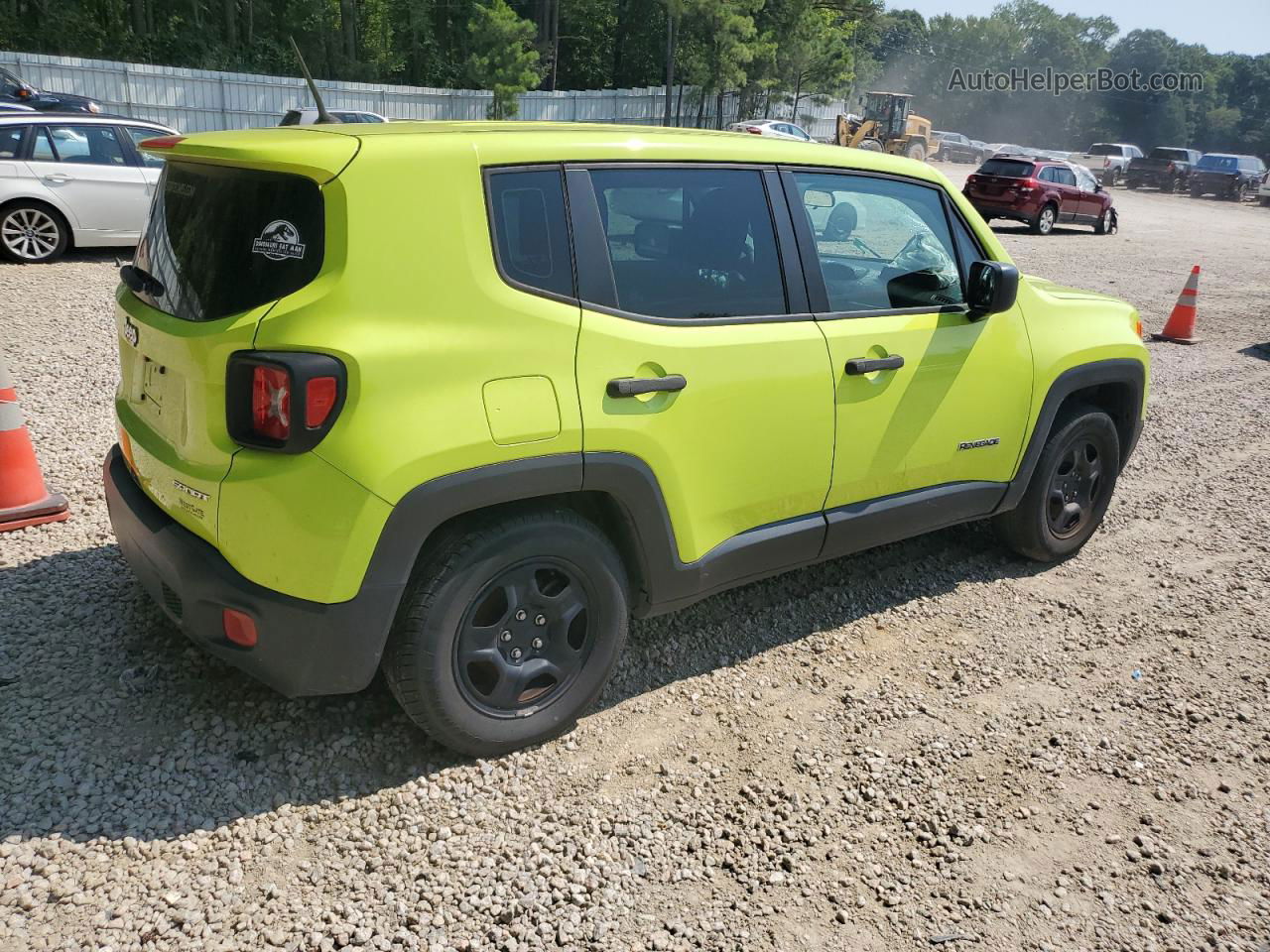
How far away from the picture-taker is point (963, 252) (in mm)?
4082

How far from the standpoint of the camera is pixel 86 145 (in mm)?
10797

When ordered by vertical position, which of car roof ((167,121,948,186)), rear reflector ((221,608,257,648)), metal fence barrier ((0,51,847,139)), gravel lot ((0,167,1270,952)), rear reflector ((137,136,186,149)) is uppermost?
metal fence barrier ((0,51,847,139))

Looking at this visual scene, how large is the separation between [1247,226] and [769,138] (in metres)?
32.3

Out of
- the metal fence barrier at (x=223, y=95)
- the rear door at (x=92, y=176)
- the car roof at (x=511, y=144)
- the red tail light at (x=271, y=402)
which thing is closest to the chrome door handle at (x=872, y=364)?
the car roof at (x=511, y=144)

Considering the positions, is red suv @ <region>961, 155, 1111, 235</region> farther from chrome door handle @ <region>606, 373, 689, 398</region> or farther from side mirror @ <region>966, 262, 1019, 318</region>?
chrome door handle @ <region>606, 373, 689, 398</region>

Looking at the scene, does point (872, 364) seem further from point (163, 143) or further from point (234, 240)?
point (163, 143)

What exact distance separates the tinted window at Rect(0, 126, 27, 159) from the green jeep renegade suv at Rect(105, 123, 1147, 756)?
8804 millimetres

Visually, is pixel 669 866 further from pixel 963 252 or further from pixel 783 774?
pixel 963 252

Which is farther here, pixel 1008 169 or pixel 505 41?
pixel 505 41

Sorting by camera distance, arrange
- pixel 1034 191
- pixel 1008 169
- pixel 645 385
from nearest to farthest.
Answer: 1. pixel 645 385
2. pixel 1034 191
3. pixel 1008 169

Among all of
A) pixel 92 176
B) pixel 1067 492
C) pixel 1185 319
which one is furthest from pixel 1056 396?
pixel 92 176

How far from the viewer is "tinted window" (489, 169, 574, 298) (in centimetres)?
285

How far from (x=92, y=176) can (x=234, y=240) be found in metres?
9.56

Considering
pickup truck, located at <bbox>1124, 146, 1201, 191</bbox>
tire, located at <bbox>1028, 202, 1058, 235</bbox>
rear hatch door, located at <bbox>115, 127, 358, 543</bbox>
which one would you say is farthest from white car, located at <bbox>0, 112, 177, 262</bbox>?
pickup truck, located at <bbox>1124, 146, 1201, 191</bbox>
